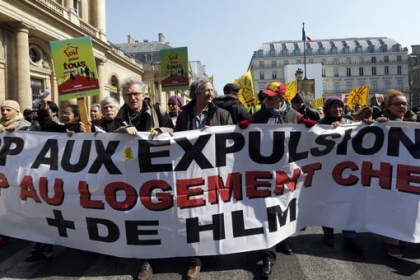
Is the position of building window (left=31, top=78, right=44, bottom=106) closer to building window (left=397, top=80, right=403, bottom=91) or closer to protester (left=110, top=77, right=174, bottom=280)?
protester (left=110, top=77, right=174, bottom=280)

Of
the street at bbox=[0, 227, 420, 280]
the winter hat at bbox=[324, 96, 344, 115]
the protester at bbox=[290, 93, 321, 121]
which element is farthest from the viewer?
the protester at bbox=[290, 93, 321, 121]

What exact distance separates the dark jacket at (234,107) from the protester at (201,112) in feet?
2.12

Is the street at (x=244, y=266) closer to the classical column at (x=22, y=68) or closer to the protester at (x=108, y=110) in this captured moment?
the protester at (x=108, y=110)

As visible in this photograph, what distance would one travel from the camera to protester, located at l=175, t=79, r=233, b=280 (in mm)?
4273

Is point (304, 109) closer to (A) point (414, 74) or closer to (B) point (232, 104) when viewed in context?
(B) point (232, 104)

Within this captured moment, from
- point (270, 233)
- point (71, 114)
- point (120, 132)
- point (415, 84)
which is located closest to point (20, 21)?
point (71, 114)

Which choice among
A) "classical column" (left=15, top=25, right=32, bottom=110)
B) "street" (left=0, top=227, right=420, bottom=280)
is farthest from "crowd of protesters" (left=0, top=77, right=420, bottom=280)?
"classical column" (left=15, top=25, right=32, bottom=110)

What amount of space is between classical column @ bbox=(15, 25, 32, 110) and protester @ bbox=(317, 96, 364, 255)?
723 inches

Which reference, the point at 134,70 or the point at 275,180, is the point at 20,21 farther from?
the point at 134,70

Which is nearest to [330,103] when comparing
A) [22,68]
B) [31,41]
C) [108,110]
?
[108,110]

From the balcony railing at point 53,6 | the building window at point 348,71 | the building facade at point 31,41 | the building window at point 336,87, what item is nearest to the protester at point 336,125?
the building facade at point 31,41

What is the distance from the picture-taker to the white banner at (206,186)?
3.93 m

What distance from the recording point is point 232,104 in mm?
5387

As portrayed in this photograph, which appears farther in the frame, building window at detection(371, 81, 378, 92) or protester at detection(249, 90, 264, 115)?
building window at detection(371, 81, 378, 92)
